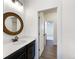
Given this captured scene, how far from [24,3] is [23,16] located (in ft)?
1.95

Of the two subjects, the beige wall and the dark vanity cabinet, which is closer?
the dark vanity cabinet

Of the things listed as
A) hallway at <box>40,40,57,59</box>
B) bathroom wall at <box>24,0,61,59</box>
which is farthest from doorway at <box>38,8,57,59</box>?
bathroom wall at <box>24,0,61,59</box>

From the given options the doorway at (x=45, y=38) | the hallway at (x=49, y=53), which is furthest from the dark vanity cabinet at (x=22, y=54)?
the hallway at (x=49, y=53)

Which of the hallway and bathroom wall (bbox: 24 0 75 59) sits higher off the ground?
bathroom wall (bbox: 24 0 75 59)

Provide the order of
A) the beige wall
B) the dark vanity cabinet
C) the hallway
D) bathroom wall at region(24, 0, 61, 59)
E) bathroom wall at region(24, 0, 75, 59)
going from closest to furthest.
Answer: the dark vanity cabinet < the beige wall < bathroom wall at region(24, 0, 75, 59) < bathroom wall at region(24, 0, 61, 59) < the hallway

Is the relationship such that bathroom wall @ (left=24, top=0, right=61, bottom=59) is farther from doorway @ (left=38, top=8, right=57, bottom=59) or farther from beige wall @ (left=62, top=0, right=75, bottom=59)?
beige wall @ (left=62, top=0, right=75, bottom=59)

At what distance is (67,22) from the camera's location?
2.23 meters

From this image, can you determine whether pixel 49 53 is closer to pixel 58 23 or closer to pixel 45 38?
pixel 58 23

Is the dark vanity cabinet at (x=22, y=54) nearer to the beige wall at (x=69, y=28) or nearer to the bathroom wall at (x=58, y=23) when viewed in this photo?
the bathroom wall at (x=58, y=23)

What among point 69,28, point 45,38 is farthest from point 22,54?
point 45,38

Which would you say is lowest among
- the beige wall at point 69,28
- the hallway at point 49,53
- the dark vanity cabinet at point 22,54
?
the hallway at point 49,53

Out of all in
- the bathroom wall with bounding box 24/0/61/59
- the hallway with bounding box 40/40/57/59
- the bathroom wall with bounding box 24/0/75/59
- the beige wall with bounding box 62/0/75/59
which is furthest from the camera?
the hallway with bounding box 40/40/57/59

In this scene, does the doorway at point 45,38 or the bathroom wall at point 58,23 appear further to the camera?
the doorway at point 45,38
